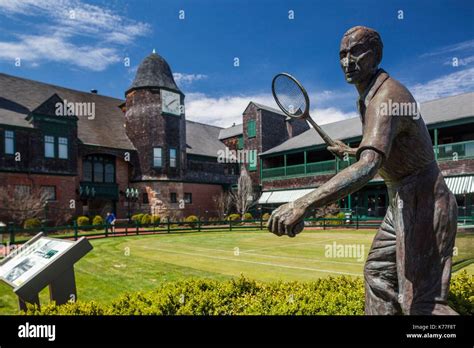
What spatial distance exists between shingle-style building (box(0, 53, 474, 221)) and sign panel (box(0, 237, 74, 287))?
23.2 meters

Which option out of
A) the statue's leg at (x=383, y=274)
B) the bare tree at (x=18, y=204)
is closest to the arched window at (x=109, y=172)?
the bare tree at (x=18, y=204)

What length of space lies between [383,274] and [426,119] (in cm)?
2895

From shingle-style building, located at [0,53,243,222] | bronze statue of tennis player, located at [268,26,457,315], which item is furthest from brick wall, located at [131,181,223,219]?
bronze statue of tennis player, located at [268,26,457,315]

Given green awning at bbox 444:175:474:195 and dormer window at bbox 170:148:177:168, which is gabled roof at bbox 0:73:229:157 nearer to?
dormer window at bbox 170:148:177:168

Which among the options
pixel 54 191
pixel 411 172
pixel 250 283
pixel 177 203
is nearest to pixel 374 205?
pixel 177 203

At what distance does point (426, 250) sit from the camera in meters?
3.14

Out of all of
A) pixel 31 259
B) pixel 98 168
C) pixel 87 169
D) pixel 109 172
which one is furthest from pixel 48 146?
pixel 31 259

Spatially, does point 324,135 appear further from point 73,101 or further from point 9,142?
point 73,101
